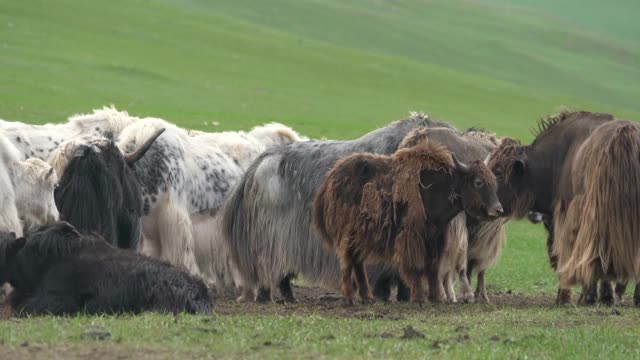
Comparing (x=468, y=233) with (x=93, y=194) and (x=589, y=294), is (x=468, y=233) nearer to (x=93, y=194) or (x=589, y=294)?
(x=589, y=294)

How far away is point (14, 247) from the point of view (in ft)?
29.9

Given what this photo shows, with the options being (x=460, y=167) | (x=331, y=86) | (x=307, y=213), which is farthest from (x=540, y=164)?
(x=331, y=86)

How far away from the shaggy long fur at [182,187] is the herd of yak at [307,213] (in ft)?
0.06

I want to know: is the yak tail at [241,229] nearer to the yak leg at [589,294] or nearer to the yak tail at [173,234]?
the yak tail at [173,234]

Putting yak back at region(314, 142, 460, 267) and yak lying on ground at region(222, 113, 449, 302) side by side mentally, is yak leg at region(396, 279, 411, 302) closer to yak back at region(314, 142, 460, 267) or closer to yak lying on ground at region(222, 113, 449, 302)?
yak lying on ground at region(222, 113, 449, 302)

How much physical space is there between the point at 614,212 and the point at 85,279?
411cm

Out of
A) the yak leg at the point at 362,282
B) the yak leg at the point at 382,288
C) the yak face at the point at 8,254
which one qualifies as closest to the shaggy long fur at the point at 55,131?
the yak leg at the point at 382,288

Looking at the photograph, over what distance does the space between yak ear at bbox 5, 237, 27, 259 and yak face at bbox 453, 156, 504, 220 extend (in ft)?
11.8

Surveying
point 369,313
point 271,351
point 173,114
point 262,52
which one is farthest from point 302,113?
point 271,351

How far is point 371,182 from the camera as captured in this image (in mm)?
10500

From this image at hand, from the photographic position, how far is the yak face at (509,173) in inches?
456

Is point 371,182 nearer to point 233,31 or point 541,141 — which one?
point 541,141

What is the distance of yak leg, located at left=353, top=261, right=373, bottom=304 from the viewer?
1073 centimetres

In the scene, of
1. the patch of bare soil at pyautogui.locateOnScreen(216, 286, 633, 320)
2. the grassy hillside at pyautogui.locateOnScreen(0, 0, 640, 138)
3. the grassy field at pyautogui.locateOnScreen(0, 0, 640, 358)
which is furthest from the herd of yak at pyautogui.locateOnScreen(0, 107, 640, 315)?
the grassy hillside at pyautogui.locateOnScreen(0, 0, 640, 138)
